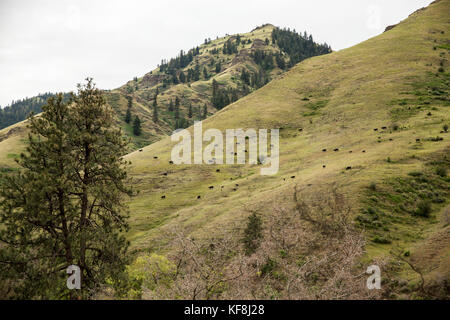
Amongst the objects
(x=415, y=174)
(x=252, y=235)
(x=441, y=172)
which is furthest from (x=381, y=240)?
(x=441, y=172)

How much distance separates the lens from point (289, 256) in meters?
23.8

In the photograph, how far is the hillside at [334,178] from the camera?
2072 centimetres

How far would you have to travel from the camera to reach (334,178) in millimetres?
33656

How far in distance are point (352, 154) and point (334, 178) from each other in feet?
36.8

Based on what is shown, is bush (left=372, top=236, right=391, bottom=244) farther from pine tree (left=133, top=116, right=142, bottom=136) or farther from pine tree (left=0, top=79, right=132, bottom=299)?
pine tree (left=133, top=116, right=142, bottom=136)

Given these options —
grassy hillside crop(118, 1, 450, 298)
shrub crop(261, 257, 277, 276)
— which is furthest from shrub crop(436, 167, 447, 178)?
shrub crop(261, 257, 277, 276)

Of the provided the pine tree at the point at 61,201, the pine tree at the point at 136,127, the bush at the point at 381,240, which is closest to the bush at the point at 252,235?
the bush at the point at 381,240

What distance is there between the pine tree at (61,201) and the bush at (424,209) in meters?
24.1

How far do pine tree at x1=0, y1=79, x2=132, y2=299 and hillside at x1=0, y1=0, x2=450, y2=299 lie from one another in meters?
4.32

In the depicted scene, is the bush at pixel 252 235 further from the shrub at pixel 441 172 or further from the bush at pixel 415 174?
the shrub at pixel 441 172

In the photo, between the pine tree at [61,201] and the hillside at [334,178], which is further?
the hillside at [334,178]

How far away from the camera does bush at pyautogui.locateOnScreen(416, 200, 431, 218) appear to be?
82.5 feet

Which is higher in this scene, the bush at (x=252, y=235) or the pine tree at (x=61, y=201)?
the pine tree at (x=61, y=201)
